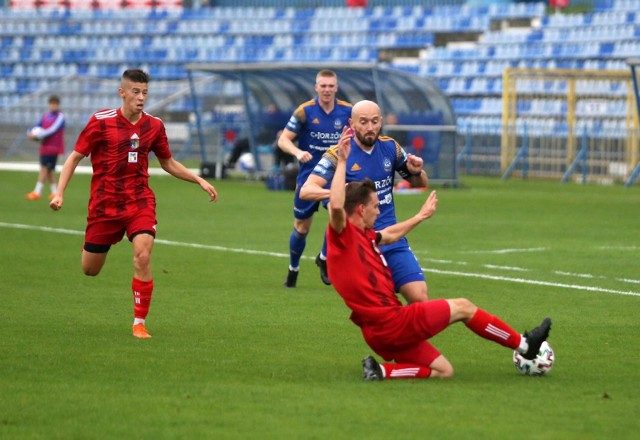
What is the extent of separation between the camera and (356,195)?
795cm

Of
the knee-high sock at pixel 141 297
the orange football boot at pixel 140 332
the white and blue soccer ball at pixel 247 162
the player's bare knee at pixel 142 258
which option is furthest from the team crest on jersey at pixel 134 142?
the white and blue soccer ball at pixel 247 162

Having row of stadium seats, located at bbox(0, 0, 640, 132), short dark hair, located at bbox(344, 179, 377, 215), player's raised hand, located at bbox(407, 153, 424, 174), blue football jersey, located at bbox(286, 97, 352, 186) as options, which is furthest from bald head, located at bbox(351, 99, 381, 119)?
row of stadium seats, located at bbox(0, 0, 640, 132)

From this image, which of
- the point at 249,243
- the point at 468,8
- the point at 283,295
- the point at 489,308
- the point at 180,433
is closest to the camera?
the point at 180,433

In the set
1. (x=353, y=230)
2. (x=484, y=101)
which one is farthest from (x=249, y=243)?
(x=484, y=101)

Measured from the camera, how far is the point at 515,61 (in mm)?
39500

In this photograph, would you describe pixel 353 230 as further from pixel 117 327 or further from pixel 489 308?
pixel 489 308

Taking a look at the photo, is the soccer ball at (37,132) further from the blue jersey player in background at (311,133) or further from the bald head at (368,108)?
the bald head at (368,108)

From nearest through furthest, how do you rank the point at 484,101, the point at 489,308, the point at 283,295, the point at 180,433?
the point at 180,433 < the point at 489,308 < the point at 283,295 < the point at 484,101

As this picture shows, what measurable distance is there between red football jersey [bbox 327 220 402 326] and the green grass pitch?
1.36ft

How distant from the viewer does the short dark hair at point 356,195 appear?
7.96m

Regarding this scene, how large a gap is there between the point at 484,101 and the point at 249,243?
22314mm

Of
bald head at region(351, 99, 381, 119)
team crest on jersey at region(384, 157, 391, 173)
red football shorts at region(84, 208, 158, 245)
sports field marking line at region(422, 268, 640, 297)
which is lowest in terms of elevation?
sports field marking line at region(422, 268, 640, 297)

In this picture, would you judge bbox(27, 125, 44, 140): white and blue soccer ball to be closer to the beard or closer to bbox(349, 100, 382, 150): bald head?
the beard

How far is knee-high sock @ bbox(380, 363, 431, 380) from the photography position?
7.96 meters
